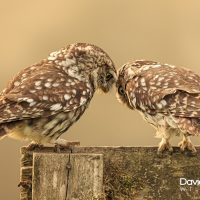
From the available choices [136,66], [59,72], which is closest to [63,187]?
[59,72]

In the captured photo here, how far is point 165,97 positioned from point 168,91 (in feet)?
0.18

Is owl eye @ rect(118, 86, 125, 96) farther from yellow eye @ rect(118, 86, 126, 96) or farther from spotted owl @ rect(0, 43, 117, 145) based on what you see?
spotted owl @ rect(0, 43, 117, 145)

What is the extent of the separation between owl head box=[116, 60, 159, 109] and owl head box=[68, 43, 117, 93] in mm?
152

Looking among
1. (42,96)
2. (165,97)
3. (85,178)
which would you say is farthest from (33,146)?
(165,97)

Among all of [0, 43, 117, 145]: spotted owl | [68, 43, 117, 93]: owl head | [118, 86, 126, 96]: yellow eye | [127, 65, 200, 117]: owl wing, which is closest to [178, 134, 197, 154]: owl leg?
[127, 65, 200, 117]: owl wing

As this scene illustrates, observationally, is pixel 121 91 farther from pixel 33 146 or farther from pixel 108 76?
pixel 33 146

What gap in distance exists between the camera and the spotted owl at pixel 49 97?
6.54 m

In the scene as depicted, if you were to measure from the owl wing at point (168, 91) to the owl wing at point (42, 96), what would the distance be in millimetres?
497

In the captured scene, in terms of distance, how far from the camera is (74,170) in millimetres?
5461

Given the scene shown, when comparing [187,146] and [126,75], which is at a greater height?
[126,75]

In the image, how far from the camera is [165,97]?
7.09 meters

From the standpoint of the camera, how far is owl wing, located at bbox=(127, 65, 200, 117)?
6902 mm

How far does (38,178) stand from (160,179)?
2.82 ft

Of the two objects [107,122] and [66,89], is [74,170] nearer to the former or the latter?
[66,89]
